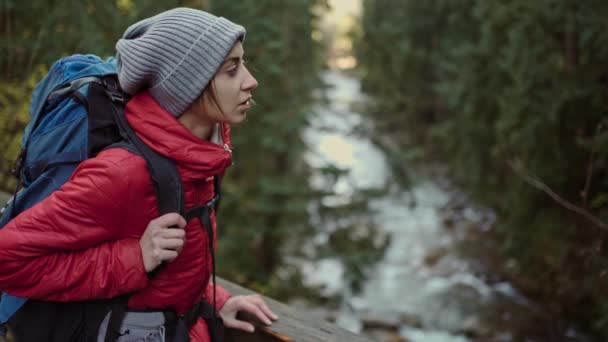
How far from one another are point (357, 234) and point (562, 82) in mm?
3119

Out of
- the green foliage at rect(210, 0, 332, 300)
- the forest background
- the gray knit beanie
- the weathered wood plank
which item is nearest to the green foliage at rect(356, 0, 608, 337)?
the forest background

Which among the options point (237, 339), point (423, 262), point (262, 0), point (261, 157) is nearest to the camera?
point (237, 339)

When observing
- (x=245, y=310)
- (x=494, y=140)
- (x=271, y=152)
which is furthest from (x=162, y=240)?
A: (x=494, y=140)

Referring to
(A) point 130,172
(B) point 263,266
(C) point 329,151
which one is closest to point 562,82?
(B) point 263,266

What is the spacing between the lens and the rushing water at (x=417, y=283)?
793 centimetres

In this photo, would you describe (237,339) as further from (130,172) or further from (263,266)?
(263,266)

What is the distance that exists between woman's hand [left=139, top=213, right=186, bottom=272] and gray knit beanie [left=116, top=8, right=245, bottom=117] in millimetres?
334

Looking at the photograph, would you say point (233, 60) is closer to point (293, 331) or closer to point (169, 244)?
point (169, 244)

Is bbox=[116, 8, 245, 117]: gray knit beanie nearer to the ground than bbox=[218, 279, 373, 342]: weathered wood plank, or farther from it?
farther from it

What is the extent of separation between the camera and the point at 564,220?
21.5ft

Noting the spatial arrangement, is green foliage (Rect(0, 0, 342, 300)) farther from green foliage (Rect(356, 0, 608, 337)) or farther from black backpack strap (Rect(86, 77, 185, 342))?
black backpack strap (Rect(86, 77, 185, 342))

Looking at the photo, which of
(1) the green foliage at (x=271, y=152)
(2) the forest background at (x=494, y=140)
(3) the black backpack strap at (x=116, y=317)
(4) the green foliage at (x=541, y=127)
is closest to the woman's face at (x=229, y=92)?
(3) the black backpack strap at (x=116, y=317)

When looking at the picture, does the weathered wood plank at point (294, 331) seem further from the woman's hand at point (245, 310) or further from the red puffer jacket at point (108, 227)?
the red puffer jacket at point (108, 227)

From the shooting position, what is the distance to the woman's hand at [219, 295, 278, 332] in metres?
1.97
